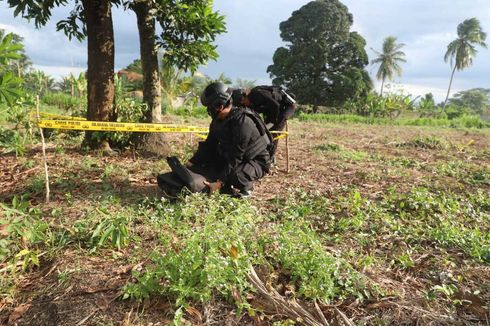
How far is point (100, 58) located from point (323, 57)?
24056 mm

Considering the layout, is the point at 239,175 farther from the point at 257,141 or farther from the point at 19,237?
the point at 19,237

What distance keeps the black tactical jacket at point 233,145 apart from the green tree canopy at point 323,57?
23.5 m

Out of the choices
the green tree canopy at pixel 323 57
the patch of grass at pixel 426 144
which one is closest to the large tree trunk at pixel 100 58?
the patch of grass at pixel 426 144

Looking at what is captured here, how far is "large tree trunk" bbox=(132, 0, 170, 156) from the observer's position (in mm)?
5559

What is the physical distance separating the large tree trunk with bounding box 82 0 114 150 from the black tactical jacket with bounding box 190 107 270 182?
2.13m

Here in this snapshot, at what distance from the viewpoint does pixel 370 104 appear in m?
23.6

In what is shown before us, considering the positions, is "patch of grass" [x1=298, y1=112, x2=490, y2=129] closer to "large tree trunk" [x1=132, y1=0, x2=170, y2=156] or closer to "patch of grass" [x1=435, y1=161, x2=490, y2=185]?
"patch of grass" [x1=435, y1=161, x2=490, y2=185]

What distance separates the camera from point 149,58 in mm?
5691

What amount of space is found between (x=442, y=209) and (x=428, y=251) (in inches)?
41.8

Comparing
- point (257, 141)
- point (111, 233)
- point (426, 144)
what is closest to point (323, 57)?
point (426, 144)

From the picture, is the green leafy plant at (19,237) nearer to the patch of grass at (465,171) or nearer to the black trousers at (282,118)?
the black trousers at (282,118)

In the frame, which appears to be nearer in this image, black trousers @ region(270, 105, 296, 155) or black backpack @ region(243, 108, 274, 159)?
black backpack @ region(243, 108, 274, 159)

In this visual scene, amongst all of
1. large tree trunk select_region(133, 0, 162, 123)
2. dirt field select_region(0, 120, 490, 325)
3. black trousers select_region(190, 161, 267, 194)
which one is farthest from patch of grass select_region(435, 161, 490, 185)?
large tree trunk select_region(133, 0, 162, 123)

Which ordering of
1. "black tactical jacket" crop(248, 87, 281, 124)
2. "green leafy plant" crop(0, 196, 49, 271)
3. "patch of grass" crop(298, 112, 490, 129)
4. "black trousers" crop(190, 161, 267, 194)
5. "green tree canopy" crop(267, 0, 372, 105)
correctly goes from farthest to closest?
"green tree canopy" crop(267, 0, 372, 105) → "patch of grass" crop(298, 112, 490, 129) → "black tactical jacket" crop(248, 87, 281, 124) → "black trousers" crop(190, 161, 267, 194) → "green leafy plant" crop(0, 196, 49, 271)
